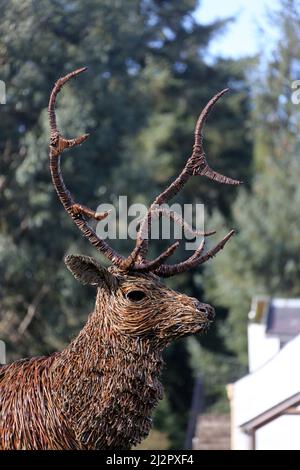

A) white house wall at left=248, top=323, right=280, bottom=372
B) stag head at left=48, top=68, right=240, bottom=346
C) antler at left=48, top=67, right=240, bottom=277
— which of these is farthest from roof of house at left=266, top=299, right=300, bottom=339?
stag head at left=48, top=68, right=240, bottom=346

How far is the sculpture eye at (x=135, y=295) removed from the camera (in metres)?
6.92

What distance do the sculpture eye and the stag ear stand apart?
5.2 inches

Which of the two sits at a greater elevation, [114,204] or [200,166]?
[200,166]

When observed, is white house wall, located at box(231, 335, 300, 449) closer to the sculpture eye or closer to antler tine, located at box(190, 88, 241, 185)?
antler tine, located at box(190, 88, 241, 185)

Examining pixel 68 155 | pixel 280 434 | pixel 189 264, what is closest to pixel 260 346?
pixel 280 434

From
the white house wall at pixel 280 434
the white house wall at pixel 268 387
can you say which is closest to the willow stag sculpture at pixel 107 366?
the white house wall at pixel 268 387

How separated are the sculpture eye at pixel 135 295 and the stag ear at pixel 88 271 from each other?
0.13 meters

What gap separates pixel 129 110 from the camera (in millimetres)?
28734

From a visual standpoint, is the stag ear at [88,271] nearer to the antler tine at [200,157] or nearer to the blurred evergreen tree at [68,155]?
the antler tine at [200,157]

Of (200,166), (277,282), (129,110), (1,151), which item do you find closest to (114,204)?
(129,110)

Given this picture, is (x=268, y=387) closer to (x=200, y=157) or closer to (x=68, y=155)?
(x=200, y=157)

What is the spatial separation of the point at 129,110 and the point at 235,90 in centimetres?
1546
